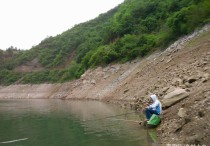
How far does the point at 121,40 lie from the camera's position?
5891cm

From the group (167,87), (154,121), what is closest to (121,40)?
(167,87)

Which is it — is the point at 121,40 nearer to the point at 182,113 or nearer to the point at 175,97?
the point at 175,97

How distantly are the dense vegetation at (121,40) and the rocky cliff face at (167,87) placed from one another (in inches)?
97.4

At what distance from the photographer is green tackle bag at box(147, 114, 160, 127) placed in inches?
673

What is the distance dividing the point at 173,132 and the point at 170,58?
2275cm

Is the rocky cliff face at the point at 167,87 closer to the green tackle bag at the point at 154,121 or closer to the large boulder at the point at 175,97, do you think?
the large boulder at the point at 175,97

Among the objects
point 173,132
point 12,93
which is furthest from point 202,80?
point 12,93

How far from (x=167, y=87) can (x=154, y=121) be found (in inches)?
349

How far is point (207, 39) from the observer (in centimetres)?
3250

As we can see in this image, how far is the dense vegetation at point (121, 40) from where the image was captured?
42.5 meters

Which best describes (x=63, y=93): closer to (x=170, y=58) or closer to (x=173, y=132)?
(x=170, y=58)

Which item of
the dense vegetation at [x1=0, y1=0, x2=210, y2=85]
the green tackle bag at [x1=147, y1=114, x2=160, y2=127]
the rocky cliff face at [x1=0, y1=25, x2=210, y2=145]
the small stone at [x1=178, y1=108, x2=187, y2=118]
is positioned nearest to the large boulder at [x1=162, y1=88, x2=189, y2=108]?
the rocky cliff face at [x1=0, y1=25, x2=210, y2=145]

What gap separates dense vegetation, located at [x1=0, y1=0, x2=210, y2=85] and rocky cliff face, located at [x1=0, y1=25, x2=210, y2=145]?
2.48m

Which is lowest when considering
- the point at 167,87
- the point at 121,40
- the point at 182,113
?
the point at 182,113
